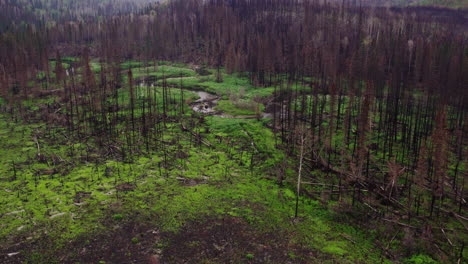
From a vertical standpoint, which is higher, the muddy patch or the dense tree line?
the dense tree line

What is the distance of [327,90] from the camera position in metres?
75.7

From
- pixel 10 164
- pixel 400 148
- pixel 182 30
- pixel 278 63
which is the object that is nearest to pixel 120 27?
pixel 182 30

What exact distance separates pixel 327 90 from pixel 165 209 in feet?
188

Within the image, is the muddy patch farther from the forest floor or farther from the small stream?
the small stream

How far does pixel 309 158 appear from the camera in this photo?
39.4m

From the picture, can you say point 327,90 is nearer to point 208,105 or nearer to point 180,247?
point 208,105

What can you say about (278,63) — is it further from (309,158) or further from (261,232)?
(261,232)

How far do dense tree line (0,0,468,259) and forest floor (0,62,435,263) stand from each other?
162 inches

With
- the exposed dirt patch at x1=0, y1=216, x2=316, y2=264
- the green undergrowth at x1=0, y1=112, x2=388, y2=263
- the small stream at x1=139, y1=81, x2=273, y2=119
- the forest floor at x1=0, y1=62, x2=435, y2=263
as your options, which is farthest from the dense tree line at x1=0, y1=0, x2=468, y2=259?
the exposed dirt patch at x1=0, y1=216, x2=316, y2=264

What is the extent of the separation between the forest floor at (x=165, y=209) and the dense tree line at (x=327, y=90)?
4125 millimetres

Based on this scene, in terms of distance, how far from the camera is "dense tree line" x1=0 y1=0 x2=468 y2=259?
30.2 m

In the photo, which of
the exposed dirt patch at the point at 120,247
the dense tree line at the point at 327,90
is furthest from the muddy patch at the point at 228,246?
the dense tree line at the point at 327,90

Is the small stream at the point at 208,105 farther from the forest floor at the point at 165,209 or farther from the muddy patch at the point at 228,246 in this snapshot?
the muddy patch at the point at 228,246

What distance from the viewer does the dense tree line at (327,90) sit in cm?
3020
